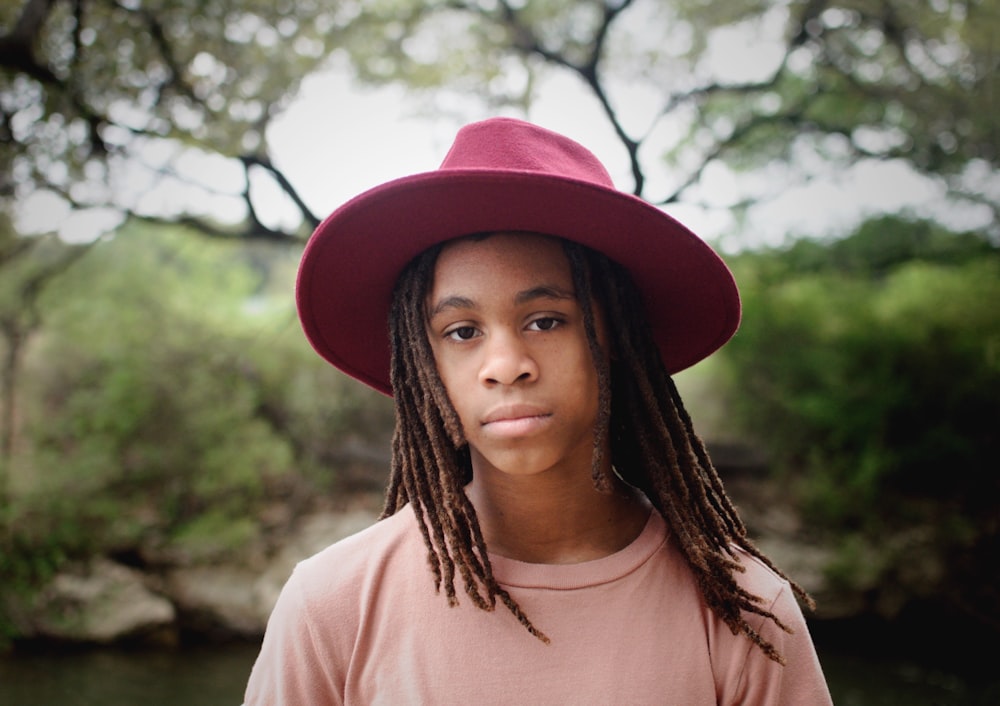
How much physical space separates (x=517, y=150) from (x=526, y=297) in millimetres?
297

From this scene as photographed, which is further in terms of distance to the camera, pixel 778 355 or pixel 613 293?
pixel 778 355

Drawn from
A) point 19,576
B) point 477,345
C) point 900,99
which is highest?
point 900,99

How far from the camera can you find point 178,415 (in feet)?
30.9

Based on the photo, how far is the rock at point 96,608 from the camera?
795 centimetres

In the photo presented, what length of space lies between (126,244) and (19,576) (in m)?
4.67

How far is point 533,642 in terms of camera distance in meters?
1.47

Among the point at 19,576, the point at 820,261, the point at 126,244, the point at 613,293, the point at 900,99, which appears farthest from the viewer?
the point at 126,244

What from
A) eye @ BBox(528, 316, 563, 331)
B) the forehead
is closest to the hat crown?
the forehead

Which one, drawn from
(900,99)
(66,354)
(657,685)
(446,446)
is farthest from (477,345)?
(66,354)

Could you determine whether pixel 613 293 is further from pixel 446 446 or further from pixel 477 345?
pixel 446 446

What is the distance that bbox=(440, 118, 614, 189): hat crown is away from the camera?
1559 millimetres

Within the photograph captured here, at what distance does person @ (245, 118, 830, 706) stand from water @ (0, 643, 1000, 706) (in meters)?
6.19

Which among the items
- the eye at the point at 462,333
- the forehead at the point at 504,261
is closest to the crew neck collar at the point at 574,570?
the eye at the point at 462,333

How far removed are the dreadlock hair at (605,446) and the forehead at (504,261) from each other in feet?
0.13
